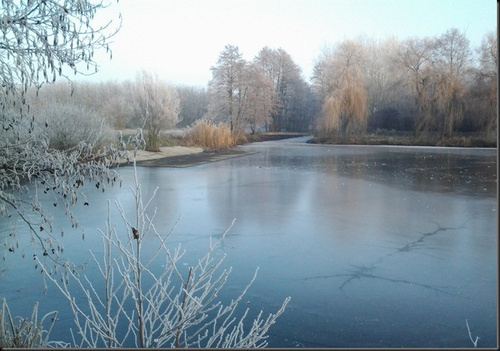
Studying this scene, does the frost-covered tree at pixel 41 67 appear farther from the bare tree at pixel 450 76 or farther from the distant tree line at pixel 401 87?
the bare tree at pixel 450 76

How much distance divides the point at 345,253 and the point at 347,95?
1592 cm

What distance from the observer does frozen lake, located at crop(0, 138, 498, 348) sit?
232cm

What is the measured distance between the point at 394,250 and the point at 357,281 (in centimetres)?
80

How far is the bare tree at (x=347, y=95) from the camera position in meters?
18.6

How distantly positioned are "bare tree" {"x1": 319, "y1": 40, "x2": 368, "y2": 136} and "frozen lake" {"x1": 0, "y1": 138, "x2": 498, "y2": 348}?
37.8 feet

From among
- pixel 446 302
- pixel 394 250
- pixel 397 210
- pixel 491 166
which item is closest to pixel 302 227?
pixel 394 250

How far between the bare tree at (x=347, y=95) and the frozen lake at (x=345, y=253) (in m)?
11.5

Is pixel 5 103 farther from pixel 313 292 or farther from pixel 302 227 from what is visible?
pixel 302 227

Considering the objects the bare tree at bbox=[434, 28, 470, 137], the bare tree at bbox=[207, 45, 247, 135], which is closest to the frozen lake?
the bare tree at bbox=[434, 28, 470, 137]

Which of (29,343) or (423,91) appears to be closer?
(29,343)

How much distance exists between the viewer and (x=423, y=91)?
16250 millimetres

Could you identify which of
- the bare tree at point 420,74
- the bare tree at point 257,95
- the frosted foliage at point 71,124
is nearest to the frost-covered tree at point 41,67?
the frosted foliage at point 71,124

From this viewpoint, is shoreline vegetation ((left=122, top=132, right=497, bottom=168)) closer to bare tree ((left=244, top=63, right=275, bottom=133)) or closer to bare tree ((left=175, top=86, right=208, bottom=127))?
bare tree ((left=244, top=63, right=275, bottom=133))

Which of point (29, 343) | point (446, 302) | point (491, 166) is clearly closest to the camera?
point (29, 343)
